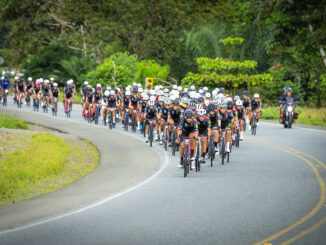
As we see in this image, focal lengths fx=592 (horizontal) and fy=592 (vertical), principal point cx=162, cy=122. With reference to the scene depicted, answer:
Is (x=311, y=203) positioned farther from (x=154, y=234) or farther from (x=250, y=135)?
(x=250, y=135)

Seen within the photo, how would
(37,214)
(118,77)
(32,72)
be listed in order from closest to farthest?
(37,214) → (118,77) → (32,72)

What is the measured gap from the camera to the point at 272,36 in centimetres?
3919

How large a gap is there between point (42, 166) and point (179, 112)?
4.51 m

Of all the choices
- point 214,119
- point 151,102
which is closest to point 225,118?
point 214,119

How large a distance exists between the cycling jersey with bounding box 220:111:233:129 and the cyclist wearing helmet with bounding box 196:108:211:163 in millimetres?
1734

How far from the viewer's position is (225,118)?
60.7 ft

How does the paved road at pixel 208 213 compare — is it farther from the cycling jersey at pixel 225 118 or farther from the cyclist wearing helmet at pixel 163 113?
the cyclist wearing helmet at pixel 163 113

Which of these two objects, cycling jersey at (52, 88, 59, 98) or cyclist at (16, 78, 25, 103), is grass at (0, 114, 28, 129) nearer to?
cycling jersey at (52, 88, 59, 98)

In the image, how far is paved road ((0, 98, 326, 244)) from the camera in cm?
919

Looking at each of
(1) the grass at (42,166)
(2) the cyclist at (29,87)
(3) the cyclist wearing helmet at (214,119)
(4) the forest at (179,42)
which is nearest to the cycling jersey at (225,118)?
(3) the cyclist wearing helmet at (214,119)

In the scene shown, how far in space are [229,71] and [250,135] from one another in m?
16.1

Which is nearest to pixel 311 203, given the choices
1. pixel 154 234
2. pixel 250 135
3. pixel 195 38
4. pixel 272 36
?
pixel 154 234

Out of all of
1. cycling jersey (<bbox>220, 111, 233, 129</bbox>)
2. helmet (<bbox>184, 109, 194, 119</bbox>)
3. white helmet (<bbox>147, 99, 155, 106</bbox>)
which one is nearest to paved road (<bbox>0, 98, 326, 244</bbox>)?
helmet (<bbox>184, 109, 194, 119</bbox>)

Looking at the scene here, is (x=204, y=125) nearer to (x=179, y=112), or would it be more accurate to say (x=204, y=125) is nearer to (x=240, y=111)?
(x=179, y=112)
